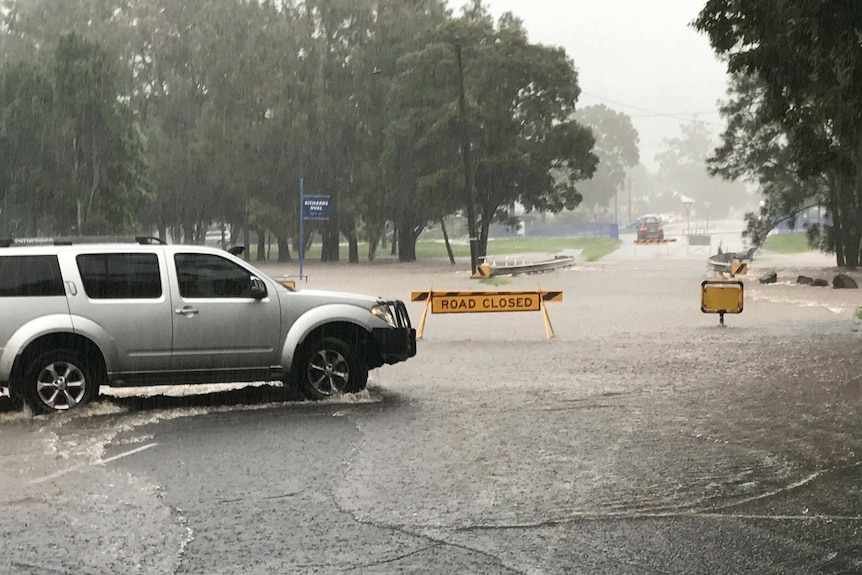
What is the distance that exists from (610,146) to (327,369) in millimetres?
149603

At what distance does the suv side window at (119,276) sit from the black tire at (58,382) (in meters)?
0.70

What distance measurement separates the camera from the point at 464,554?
19.8 ft

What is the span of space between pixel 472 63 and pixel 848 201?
66.4 ft

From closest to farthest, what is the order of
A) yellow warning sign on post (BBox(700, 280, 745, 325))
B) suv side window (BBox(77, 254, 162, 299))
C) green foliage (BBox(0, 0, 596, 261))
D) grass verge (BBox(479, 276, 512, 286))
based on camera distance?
suv side window (BBox(77, 254, 162, 299))
yellow warning sign on post (BBox(700, 280, 745, 325))
grass verge (BBox(479, 276, 512, 286))
green foliage (BBox(0, 0, 596, 261))

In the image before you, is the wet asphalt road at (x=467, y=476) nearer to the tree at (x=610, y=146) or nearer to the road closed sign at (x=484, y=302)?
the road closed sign at (x=484, y=302)

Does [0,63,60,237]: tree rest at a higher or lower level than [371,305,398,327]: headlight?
higher

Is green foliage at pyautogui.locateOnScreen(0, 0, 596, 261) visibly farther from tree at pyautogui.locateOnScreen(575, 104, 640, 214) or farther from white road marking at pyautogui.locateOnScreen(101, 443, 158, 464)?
tree at pyautogui.locateOnScreen(575, 104, 640, 214)

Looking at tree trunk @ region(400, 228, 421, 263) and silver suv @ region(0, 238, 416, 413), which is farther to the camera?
tree trunk @ region(400, 228, 421, 263)

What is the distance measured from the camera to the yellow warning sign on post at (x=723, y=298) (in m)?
20.7

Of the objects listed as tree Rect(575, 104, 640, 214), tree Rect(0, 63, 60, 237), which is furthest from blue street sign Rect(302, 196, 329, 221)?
tree Rect(575, 104, 640, 214)

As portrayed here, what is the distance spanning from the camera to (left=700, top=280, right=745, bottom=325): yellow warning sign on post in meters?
20.7

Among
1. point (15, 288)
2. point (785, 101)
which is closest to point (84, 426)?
point (15, 288)

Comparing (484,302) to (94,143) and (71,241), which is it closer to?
(71,241)

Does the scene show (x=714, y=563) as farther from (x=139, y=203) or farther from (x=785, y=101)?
(x=139, y=203)
